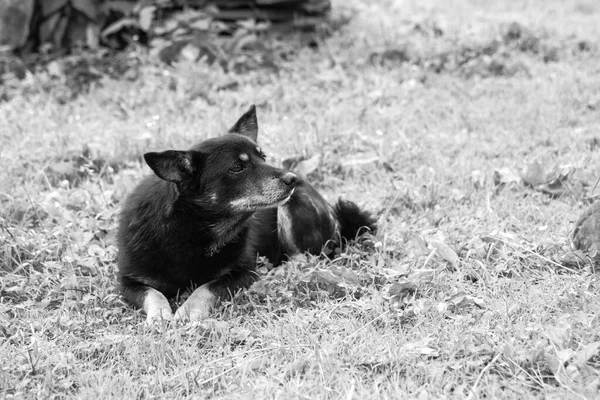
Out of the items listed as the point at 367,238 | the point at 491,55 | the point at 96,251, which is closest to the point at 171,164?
the point at 96,251

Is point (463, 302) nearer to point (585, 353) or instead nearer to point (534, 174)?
point (585, 353)

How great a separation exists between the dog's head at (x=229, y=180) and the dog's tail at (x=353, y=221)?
0.83m

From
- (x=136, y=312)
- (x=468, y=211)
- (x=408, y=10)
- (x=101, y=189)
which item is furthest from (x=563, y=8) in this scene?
(x=136, y=312)

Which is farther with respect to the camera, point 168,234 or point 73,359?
point 168,234

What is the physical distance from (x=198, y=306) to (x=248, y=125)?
4.84 ft

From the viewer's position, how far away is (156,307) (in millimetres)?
4406

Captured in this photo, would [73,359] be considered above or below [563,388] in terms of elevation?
below

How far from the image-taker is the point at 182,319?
13.9ft

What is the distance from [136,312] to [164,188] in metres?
0.82

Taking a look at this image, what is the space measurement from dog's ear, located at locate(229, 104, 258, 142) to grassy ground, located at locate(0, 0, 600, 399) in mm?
991

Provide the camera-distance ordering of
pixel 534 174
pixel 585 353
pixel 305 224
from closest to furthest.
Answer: pixel 585 353 < pixel 305 224 < pixel 534 174

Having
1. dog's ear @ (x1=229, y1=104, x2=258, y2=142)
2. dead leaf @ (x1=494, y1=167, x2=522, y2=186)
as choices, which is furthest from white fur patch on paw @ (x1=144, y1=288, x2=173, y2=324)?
dead leaf @ (x1=494, y1=167, x2=522, y2=186)

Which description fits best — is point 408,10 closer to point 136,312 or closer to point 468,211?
point 468,211

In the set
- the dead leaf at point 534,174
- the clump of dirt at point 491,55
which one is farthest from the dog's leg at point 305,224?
the clump of dirt at point 491,55
